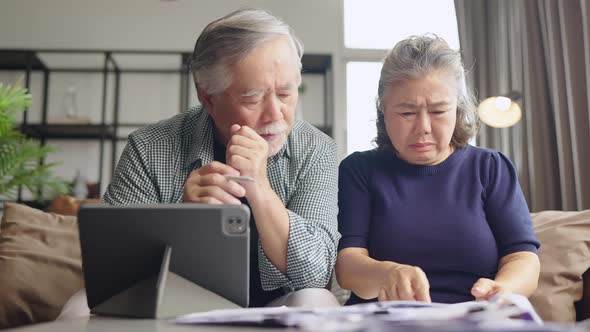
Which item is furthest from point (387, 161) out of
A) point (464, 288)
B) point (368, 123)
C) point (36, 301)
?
point (36, 301)

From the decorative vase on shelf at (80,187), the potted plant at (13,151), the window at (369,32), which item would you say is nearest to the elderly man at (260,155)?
the potted plant at (13,151)

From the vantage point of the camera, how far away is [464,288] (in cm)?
121

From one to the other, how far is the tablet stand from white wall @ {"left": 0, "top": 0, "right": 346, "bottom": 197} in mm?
3936

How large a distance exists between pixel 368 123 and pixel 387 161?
0.51ft

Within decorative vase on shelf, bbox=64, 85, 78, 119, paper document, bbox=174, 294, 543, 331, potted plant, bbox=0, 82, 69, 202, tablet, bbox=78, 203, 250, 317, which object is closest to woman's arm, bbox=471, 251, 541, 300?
paper document, bbox=174, 294, 543, 331

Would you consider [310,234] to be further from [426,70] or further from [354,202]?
[426,70]

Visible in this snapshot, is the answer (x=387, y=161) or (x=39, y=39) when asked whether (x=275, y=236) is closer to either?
(x=387, y=161)

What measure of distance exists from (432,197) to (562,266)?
423 millimetres

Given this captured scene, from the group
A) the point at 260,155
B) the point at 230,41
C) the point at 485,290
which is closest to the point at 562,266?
the point at 485,290

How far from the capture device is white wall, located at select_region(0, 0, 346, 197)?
4.71m

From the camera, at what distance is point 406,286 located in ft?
3.01

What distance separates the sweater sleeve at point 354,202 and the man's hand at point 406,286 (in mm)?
274

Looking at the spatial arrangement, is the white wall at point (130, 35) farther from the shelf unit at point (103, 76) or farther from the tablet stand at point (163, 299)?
the tablet stand at point (163, 299)

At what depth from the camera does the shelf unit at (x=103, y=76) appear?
4477mm
